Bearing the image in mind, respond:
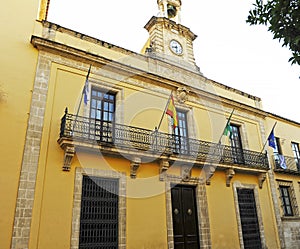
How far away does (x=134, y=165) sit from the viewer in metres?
8.56

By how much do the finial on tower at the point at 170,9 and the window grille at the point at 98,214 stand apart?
9.31 m

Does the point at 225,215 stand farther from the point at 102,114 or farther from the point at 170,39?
the point at 170,39

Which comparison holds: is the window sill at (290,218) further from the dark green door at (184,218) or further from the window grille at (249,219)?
the dark green door at (184,218)

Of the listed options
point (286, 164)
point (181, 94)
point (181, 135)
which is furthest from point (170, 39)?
point (286, 164)

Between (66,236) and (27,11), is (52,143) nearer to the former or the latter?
(66,236)

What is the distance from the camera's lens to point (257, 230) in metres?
11.0

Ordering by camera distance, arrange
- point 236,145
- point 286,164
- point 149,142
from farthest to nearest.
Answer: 1. point 286,164
2. point 236,145
3. point 149,142

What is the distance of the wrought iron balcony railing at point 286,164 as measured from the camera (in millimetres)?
13109

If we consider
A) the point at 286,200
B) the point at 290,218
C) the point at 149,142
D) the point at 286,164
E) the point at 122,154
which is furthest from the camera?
the point at 286,164

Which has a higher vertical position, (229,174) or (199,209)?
(229,174)

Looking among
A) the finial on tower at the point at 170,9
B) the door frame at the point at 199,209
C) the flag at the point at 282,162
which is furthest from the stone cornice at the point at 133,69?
the door frame at the point at 199,209

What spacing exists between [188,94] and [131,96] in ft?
9.20

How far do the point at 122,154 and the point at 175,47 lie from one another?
6.63m

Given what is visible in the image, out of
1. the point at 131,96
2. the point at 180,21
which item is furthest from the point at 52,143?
the point at 180,21
